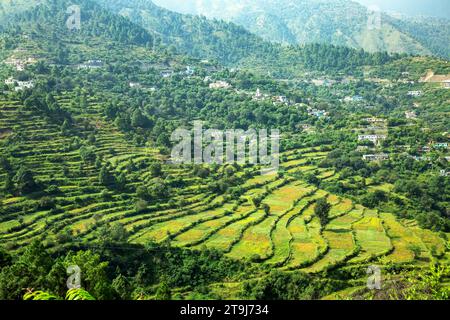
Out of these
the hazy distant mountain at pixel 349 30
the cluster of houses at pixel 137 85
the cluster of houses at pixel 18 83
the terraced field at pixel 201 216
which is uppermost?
the hazy distant mountain at pixel 349 30

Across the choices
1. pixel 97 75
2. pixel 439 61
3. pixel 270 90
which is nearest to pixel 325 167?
pixel 270 90

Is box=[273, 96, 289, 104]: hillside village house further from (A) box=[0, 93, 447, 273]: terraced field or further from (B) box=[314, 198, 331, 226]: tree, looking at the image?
(B) box=[314, 198, 331, 226]: tree

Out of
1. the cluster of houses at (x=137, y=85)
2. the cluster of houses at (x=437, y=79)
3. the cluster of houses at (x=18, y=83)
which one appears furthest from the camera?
the cluster of houses at (x=437, y=79)

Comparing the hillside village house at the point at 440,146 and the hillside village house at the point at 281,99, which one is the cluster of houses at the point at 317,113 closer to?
the hillside village house at the point at 281,99

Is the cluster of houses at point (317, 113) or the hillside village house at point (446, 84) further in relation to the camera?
the hillside village house at point (446, 84)

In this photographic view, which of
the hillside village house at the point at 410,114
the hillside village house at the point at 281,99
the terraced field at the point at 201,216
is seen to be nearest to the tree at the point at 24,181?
the terraced field at the point at 201,216

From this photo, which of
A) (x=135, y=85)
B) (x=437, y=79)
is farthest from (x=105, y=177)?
(x=437, y=79)

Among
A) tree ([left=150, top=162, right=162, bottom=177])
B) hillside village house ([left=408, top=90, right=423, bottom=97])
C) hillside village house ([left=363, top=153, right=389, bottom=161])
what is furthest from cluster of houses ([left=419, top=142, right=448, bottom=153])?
hillside village house ([left=408, top=90, right=423, bottom=97])
